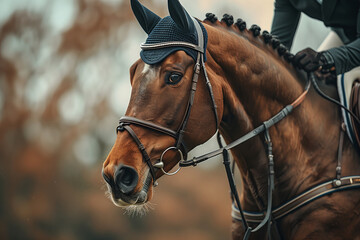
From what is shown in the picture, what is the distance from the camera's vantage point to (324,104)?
331 centimetres

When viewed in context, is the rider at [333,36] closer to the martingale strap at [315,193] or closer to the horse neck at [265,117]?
the horse neck at [265,117]

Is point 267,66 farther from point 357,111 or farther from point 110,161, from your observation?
point 110,161

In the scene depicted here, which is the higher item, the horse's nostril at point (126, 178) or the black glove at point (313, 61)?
the black glove at point (313, 61)

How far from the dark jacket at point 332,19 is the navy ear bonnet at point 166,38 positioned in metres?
1.09

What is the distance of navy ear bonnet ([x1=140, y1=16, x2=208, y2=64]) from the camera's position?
2744 mm

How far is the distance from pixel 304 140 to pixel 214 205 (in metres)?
12.7

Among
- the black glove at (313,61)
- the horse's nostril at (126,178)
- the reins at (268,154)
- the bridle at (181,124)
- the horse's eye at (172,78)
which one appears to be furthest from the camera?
the black glove at (313,61)

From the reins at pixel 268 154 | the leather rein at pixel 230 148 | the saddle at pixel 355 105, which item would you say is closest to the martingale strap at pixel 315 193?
the leather rein at pixel 230 148

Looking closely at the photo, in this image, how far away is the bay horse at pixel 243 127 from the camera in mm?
2650

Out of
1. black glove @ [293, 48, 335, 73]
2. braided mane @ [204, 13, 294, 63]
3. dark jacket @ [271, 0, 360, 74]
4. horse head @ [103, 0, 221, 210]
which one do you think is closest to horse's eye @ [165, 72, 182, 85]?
horse head @ [103, 0, 221, 210]

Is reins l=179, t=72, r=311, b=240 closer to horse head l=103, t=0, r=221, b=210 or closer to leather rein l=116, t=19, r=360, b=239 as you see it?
leather rein l=116, t=19, r=360, b=239

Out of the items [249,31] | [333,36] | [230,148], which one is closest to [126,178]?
[230,148]

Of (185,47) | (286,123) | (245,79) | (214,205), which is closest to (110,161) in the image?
(185,47)

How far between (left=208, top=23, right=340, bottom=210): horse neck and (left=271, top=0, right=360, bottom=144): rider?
173 mm
